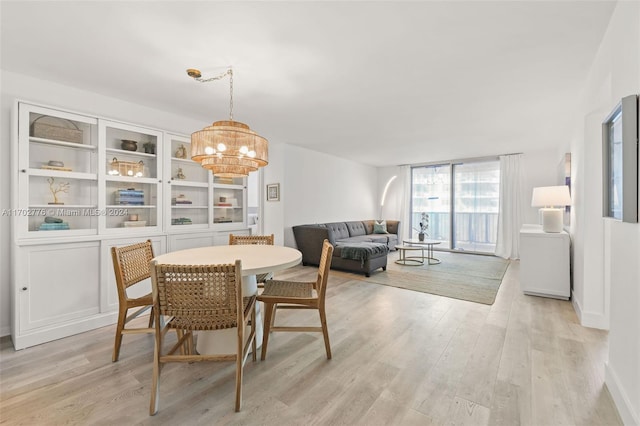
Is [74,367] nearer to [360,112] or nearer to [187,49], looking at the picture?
[187,49]

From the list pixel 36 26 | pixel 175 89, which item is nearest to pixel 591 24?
pixel 175 89

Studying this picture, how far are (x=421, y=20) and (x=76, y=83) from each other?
125 inches

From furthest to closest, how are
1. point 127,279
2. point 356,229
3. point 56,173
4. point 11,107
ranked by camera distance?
1. point 356,229
2. point 56,173
3. point 11,107
4. point 127,279

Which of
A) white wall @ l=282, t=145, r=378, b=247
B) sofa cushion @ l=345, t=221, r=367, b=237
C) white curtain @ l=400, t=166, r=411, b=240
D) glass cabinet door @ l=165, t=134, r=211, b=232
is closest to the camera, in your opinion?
glass cabinet door @ l=165, t=134, r=211, b=232

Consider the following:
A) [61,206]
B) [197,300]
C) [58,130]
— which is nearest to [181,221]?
[61,206]

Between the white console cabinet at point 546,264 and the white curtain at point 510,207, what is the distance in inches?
116

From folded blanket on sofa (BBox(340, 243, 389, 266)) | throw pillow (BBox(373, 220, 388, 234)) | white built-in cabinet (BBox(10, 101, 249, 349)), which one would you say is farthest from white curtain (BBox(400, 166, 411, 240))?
white built-in cabinet (BBox(10, 101, 249, 349))

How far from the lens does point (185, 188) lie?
3.70 meters

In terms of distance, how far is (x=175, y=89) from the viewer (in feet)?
9.43

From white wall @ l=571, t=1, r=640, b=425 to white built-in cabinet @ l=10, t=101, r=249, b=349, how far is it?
384 centimetres

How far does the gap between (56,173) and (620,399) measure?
451 centimetres

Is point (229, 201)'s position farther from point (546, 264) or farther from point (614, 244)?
point (546, 264)

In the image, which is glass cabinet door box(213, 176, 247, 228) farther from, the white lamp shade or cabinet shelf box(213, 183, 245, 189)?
the white lamp shade

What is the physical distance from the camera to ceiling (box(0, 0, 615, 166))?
1.77m
